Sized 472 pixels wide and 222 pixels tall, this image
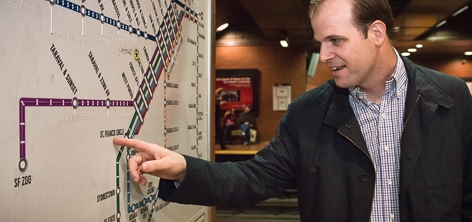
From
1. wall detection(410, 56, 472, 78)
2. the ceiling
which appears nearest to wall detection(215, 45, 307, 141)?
the ceiling

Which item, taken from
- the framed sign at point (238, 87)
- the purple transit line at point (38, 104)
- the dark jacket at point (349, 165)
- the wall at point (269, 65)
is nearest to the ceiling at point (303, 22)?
the wall at point (269, 65)

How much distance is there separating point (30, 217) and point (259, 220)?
6.42m

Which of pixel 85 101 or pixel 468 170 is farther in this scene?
pixel 468 170

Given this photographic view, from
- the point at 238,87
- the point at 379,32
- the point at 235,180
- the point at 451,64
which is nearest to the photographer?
the point at 235,180

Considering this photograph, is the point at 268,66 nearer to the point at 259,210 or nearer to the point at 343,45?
the point at 259,210

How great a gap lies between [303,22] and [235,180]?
692cm

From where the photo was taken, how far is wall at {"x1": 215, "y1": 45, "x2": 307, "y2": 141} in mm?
10680

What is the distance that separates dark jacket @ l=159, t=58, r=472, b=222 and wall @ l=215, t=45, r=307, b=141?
8.90 m

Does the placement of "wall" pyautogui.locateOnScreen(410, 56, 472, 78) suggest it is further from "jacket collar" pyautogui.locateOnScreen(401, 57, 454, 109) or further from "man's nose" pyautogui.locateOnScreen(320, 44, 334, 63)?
"man's nose" pyautogui.locateOnScreen(320, 44, 334, 63)

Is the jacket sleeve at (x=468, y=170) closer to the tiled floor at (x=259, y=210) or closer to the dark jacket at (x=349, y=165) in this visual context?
the dark jacket at (x=349, y=165)

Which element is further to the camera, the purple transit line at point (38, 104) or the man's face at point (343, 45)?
the man's face at point (343, 45)

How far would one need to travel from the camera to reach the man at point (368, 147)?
5.21 feet

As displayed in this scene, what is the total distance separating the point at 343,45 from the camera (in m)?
1.63

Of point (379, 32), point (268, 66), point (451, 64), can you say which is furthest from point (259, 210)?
point (451, 64)
